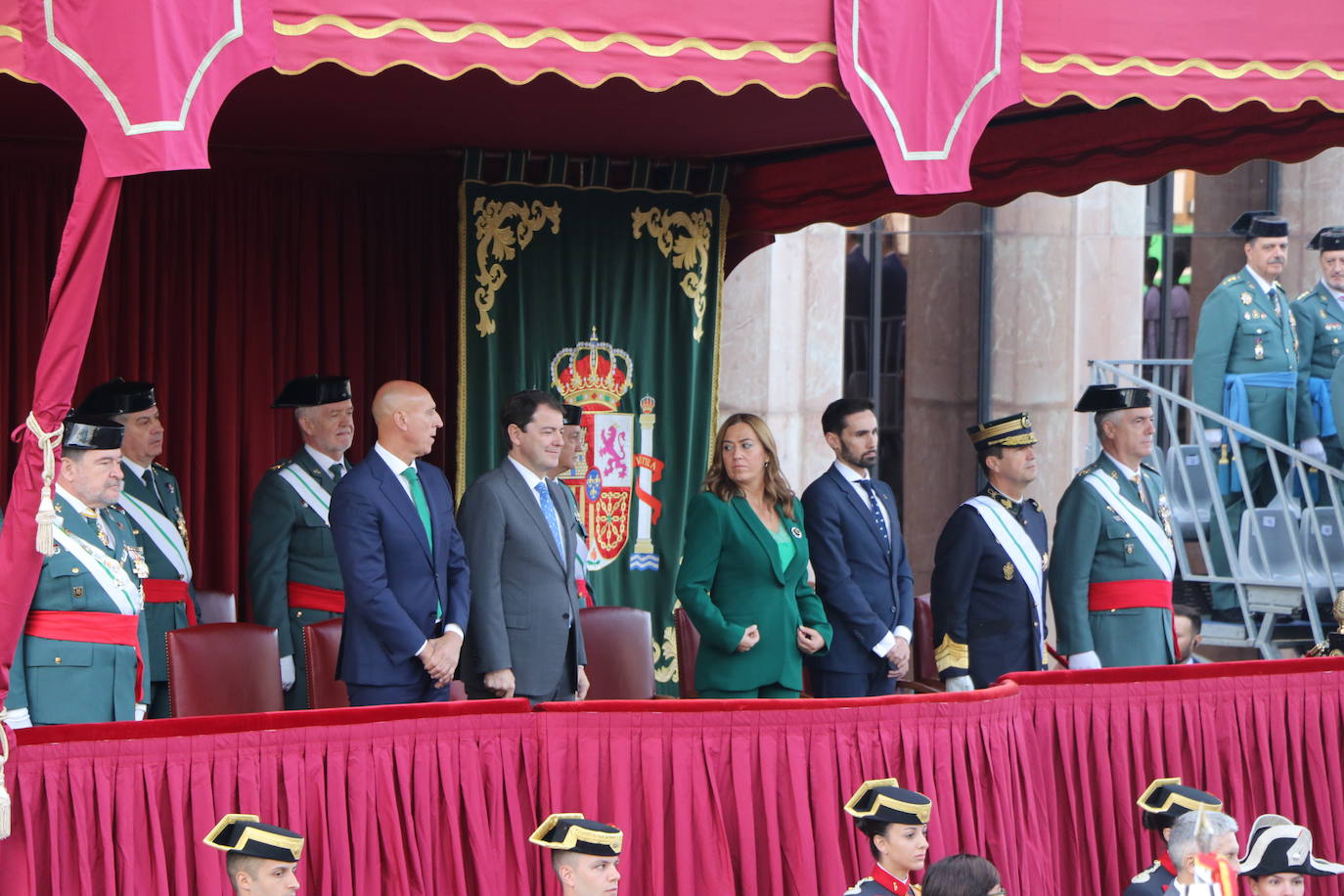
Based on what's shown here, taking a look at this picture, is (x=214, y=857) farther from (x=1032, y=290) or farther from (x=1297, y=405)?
(x=1032, y=290)

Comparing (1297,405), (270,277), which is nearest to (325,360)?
(270,277)

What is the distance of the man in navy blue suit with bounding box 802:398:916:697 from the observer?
22.5ft

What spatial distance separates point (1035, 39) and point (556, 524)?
2134 millimetres

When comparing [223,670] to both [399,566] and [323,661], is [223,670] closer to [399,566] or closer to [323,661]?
[323,661]

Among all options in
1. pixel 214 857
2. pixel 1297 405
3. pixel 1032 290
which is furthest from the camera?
pixel 1032 290

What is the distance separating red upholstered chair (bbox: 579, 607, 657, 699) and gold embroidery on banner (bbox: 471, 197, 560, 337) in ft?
5.83

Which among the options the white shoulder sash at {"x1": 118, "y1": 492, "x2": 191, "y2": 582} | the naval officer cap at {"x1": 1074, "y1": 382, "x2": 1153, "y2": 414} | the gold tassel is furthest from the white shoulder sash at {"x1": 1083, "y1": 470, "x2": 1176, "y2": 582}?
the gold tassel

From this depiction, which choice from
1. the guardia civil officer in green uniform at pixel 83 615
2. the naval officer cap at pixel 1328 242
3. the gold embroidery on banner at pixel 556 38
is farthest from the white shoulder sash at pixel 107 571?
the naval officer cap at pixel 1328 242

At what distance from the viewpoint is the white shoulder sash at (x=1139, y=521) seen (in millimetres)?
7043

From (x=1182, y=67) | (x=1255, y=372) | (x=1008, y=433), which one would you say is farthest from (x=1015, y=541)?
(x=1255, y=372)

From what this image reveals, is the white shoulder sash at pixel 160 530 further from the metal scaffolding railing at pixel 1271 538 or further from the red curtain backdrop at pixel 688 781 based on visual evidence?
the metal scaffolding railing at pixel 1271 538

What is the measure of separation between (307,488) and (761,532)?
71.7 inches

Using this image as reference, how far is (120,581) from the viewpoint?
563 centimetres

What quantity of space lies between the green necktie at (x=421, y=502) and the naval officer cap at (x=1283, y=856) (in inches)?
98.6
